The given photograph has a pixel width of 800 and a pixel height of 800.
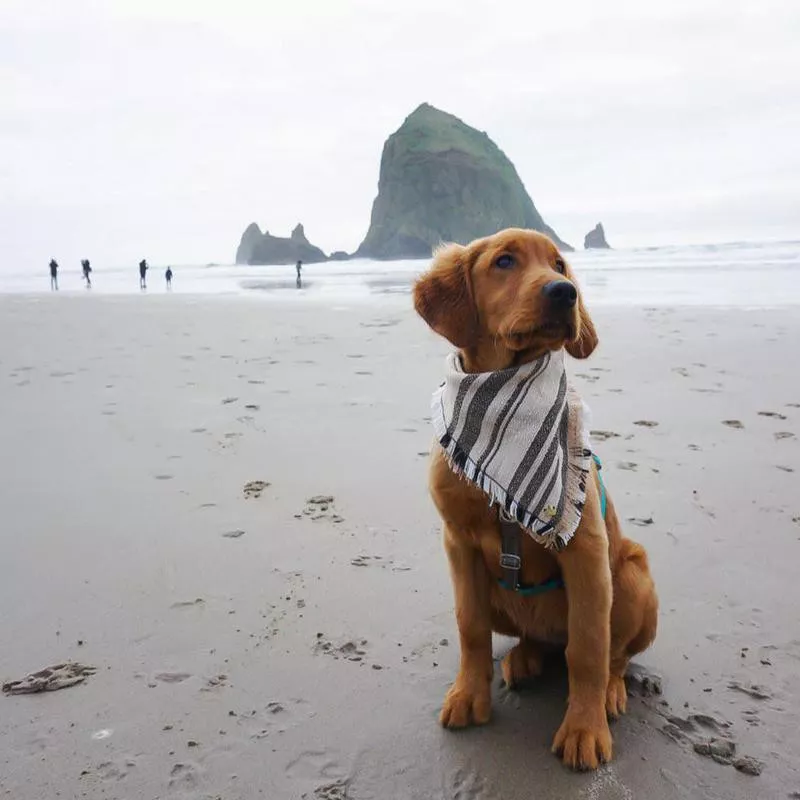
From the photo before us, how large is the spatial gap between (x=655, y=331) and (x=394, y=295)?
10.5m

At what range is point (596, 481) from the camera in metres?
2.23

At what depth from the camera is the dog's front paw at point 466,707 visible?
7.03 feet

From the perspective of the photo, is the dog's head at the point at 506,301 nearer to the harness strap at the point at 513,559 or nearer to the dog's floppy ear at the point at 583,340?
the dog's floppy ear at the point at 583,340


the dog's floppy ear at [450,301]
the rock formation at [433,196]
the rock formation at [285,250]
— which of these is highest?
the rock formation at [433,196]

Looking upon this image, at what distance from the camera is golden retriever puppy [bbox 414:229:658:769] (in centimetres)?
202

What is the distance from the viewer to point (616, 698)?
2205 mm

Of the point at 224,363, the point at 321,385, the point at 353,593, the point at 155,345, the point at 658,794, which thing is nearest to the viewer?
the point at 658,794

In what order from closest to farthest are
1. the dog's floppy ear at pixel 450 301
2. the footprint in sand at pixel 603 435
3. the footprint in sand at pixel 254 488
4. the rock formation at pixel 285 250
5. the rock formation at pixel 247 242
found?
the dog's floppy ear at pixel 450 301 < the footprint in sand at pixel 254 488 < the footprint in sand at pixel 603 435 < the rock formation at pixel 285 250 < the rock formation at pixel 247 242

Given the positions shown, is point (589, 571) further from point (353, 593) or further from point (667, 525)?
point (667, 525)

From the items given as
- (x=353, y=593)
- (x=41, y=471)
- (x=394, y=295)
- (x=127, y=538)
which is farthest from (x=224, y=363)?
(x=394, y=295)

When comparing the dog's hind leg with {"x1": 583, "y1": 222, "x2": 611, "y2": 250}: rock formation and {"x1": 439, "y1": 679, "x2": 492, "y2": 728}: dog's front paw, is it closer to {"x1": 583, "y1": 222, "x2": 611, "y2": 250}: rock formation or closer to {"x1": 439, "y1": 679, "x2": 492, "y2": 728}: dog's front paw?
{"x1": 439, "y1": 679, "x2": 492, "y2": 728}: dog's front paw

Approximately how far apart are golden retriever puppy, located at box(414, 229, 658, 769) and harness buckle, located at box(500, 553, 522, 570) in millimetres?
35

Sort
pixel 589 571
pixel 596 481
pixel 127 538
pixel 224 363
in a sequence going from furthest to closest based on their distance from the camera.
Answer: pixel 224 363
pixel 127 538
pixel 596 481
pixel 589 571

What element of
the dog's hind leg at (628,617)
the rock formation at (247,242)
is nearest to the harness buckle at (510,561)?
the dog's hind leg at (628,617)
